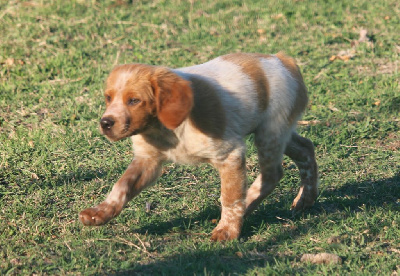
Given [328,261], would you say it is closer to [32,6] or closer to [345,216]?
[345,216]

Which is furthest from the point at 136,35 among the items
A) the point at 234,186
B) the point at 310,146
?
the point at 234,186

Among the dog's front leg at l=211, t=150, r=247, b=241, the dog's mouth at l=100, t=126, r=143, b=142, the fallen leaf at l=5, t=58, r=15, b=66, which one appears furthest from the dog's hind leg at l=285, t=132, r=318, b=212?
the fallen leaf at l=5, t=58, r=15, b=66

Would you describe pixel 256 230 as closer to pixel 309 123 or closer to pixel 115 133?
pixel 115 133

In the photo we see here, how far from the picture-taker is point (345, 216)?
5422 mm

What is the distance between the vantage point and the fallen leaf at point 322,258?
457 centimetres

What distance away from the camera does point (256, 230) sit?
5.28 metres

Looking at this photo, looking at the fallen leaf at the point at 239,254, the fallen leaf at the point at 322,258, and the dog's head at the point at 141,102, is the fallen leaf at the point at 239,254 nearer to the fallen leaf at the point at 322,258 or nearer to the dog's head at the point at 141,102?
the fallen leaf at the point at 322,258

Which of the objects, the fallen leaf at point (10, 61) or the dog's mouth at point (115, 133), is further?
the fallen leaf at point (10, 61)

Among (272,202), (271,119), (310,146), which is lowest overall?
(272,202)

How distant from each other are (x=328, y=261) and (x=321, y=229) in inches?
24.5

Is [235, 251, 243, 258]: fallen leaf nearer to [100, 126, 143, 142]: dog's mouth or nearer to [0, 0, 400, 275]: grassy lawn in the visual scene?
[0, 0, 400, 275]: grassy lawn

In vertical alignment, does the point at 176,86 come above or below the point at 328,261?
above

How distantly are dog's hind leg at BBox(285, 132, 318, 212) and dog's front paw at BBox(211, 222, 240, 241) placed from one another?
2.59 feet

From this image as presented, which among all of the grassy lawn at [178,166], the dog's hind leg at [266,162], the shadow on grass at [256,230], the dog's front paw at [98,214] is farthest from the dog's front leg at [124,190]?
the dog's hind leg at [266,162]
